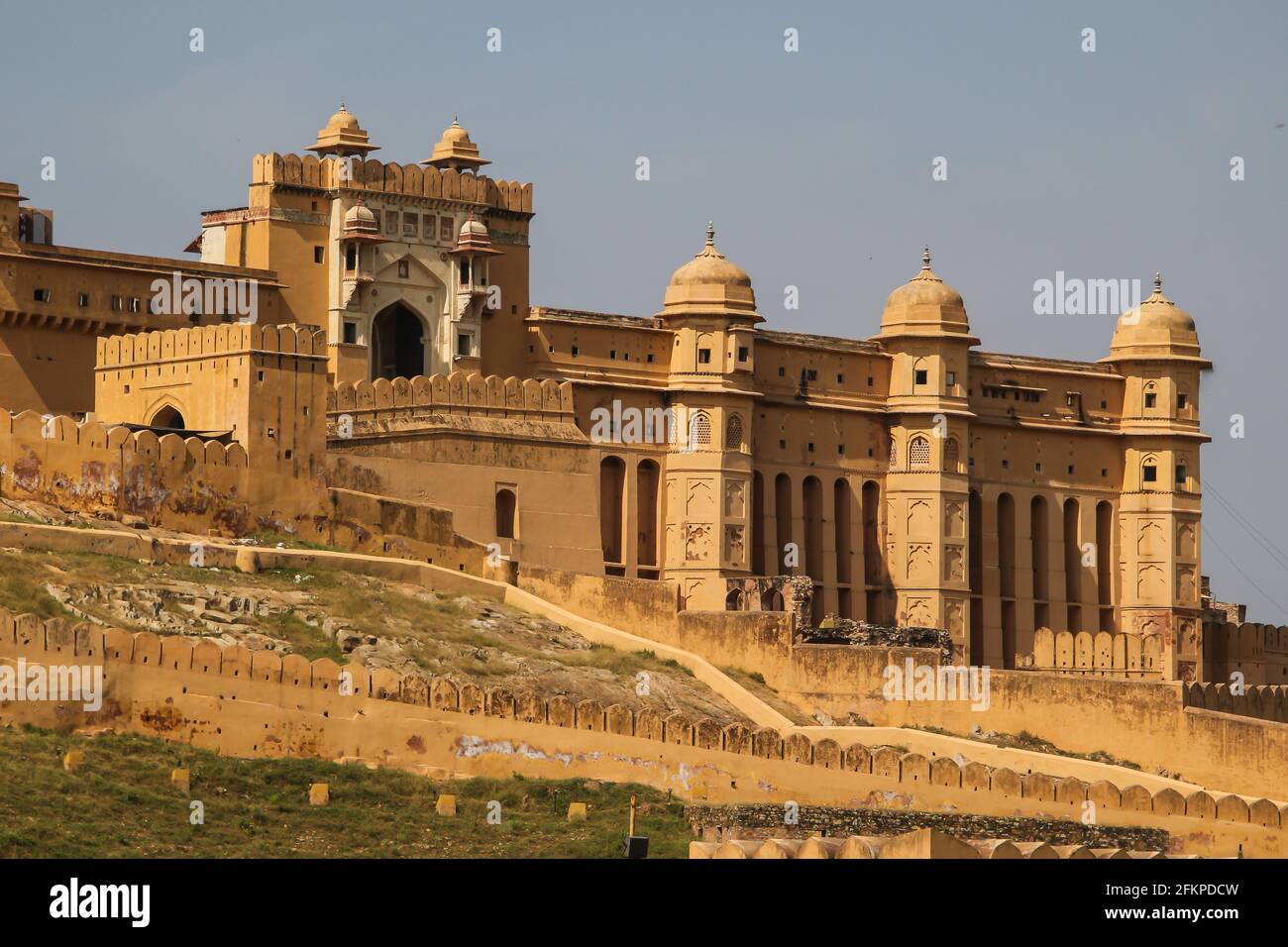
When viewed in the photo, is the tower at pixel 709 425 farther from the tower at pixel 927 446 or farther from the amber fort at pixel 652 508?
the tower at pixel 927 446

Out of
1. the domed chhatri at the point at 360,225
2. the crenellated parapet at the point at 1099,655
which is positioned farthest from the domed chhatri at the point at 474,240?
the crenellated parapet at the point at 1099,655

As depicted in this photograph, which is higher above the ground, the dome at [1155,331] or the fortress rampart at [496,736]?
the dome at [1155,331]

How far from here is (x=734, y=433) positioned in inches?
2842

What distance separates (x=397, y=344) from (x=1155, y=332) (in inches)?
731

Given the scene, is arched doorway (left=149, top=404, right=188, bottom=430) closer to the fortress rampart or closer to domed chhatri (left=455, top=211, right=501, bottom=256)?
domed chhatri (left=455, top=211, right=501, bottom=256)

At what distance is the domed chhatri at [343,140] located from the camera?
7131 centimetres

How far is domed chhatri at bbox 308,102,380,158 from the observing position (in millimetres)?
71312

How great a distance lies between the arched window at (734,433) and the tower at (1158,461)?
12.0 m

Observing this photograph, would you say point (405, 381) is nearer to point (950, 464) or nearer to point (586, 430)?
point (586, 430)

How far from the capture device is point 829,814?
5216 cm

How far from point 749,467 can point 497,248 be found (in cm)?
739

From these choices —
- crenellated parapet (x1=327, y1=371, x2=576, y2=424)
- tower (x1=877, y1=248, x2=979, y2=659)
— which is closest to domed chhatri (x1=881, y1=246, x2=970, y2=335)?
tower (x1=877, y1=248, x2=979, y2=659)

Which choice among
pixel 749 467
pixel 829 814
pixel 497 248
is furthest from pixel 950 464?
pixel 829 814

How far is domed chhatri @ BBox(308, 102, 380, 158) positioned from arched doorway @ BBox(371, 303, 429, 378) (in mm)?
3522
